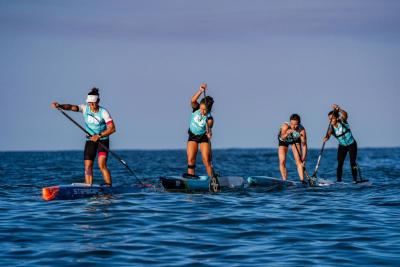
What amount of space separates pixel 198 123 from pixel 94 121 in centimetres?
330

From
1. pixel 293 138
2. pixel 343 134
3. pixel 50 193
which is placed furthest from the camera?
pixel 343 134

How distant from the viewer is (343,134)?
21.7 m

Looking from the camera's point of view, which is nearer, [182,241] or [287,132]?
[182,241]

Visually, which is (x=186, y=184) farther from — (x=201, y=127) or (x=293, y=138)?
(x=293, y=138)

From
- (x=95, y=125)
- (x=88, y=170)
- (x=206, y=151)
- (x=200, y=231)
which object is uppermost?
(x=95, y=125)

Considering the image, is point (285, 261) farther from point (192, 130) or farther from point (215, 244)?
point (192, 130)

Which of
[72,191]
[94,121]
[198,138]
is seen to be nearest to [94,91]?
[94,121]

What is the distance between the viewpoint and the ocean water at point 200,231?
9.86 m

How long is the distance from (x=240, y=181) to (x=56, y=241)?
34.6ft

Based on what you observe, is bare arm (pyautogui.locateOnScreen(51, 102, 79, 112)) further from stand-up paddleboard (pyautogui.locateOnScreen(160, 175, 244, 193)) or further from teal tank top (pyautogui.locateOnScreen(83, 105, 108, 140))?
stand-up paddleboard (pyautogui.locateOnScreen(160, 175, 244, 193))

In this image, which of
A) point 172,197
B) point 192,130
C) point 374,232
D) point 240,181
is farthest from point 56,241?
point 240,181

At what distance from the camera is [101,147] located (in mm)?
16484

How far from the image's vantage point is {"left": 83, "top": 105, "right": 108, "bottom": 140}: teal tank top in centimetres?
1647

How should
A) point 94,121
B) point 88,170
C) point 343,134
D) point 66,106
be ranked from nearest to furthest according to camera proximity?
point 66,106
point 94,121
point 88,170
point 343,134
